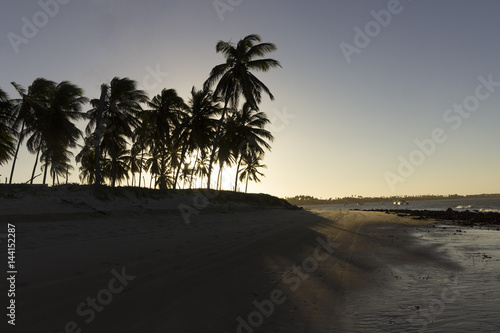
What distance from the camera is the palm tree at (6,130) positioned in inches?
1081

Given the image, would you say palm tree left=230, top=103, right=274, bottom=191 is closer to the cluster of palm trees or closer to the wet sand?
the cluster of palm trees

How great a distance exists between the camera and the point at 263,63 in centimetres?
2639

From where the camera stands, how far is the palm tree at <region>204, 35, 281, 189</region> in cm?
2636

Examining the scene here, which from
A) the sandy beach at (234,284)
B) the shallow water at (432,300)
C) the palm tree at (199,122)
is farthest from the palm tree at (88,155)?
the shallow water at (432,300)

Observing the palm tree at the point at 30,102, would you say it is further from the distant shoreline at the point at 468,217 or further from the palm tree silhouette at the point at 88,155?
the distant shoreline at the point at 468,217

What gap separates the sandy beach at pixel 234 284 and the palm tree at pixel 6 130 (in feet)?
81.9

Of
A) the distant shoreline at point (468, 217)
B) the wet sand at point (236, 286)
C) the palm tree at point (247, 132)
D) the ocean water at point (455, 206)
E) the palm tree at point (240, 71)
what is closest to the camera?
the wet sand at point (236, 286)

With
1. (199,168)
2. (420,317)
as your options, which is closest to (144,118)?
(199,168)

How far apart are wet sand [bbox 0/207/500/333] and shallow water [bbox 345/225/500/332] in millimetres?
15

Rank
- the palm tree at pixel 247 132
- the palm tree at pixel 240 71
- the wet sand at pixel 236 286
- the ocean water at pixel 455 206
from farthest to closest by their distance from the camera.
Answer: the ocean water at pixel 455 206, the palm tree at pixel 247 132, the palm tree at pixel 240 71, the wet sand at pixel 236 286

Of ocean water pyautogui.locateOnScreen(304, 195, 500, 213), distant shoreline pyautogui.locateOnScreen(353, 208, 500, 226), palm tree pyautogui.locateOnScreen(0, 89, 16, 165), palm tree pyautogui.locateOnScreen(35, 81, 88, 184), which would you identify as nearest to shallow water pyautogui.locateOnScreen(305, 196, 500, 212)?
ocean water pyautogui.locateOnScreen(304, 195, 500, 213)

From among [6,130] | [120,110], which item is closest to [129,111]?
[120,110]

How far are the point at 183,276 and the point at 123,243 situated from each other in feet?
9.46

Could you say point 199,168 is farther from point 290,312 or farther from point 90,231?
point 290,312
